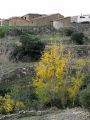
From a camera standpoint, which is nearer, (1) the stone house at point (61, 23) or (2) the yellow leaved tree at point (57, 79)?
(2) the yellow leaved tree at point (57, 79)

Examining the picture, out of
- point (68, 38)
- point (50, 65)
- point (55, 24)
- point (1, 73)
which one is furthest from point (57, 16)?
point (50, 65)

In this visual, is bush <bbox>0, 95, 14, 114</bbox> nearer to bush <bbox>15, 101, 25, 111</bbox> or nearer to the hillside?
the hillside

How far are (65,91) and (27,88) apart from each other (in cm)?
424

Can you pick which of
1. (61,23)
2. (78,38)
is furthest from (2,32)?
(61,23)

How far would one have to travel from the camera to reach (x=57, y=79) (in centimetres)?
2912

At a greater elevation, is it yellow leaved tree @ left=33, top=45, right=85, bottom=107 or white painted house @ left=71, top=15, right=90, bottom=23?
white painted house @ left=71, top=15, right=90, bottom=23

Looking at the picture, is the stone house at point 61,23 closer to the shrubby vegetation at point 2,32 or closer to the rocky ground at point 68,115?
the shrubby vegetation at point 2,32

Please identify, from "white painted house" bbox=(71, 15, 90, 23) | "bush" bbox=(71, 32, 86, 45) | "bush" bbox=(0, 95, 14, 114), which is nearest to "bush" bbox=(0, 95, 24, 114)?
"bush" bbox=(0, 95, 14, 114)

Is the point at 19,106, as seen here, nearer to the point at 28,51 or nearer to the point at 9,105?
the point at 9,105

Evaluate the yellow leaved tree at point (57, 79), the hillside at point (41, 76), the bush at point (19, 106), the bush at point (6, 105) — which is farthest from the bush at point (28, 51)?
the bush at point (19, 106)

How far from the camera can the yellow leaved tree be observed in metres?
27.7

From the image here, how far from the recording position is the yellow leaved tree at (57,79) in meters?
27.7

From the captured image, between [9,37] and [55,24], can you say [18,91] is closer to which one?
[9,37]

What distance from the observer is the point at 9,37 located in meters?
47.0
